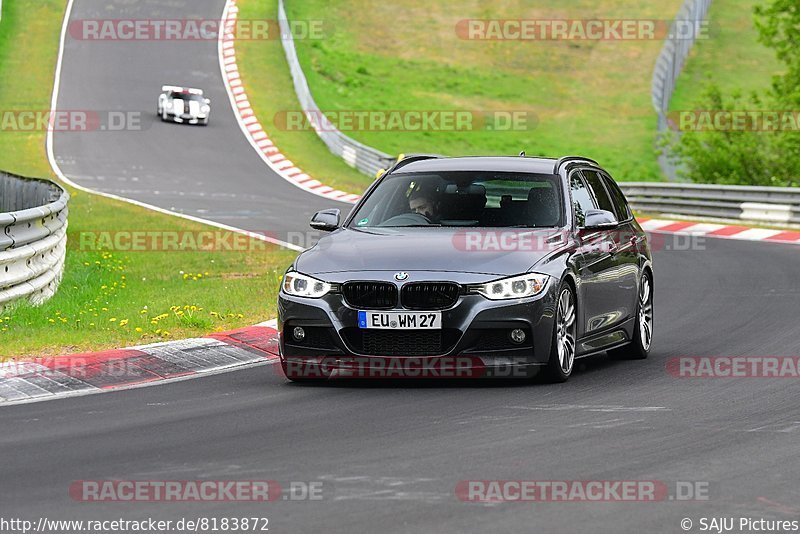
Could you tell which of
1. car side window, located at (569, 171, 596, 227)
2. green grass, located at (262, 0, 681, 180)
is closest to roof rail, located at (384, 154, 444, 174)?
car side window, located at (569, 171, 596, 227)

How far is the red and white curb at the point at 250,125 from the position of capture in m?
37.2

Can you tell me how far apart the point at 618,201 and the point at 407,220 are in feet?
7.58

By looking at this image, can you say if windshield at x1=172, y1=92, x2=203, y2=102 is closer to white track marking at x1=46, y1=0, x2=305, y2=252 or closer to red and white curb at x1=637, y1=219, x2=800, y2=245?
white track marking at x1=46, y1=0, x2=305, y2=252

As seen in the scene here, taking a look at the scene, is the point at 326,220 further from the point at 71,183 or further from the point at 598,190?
the point at 71,183

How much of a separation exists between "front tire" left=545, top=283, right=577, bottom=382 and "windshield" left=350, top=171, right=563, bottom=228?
0.76m

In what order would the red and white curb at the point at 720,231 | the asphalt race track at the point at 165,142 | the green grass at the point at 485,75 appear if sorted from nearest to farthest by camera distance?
the red and white curb at the point at 720,231, the asphalt race track at the point at 165,142, the green grass at the point at 485,75

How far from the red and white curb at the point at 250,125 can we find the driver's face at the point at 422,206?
22.5m

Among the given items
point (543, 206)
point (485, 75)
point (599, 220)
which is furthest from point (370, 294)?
point (485, 75)

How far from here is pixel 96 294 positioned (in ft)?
53.0

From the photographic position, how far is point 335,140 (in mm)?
44281

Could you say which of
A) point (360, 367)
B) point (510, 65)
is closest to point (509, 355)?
point (360, 367)

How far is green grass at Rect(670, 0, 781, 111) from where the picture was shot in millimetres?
60938

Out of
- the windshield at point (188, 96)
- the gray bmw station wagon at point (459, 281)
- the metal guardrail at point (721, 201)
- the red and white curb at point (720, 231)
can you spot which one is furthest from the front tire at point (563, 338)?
the windshield at point (188, 96)

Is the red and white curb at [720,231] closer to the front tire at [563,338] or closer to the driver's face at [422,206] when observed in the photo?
the driver's face at [422,206]
